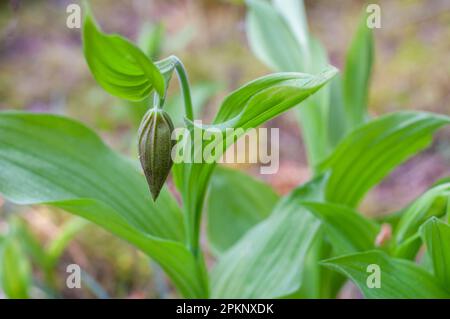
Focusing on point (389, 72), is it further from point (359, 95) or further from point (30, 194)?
point (30, 194)

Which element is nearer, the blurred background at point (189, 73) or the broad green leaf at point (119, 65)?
the broad green leaf at point (119, 65)

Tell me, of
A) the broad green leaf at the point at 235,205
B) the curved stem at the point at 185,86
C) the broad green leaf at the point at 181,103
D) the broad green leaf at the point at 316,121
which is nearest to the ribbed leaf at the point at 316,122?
the broad green leaf at the point at 316,121

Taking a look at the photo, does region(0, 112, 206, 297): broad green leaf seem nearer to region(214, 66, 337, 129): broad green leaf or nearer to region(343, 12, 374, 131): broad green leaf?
region(214, 66, 337, 129): broad green leaf

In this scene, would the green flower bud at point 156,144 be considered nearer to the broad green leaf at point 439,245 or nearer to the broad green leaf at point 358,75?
the broad green leaf at point 439,245

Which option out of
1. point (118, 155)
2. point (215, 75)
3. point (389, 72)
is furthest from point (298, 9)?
point (215, 75)

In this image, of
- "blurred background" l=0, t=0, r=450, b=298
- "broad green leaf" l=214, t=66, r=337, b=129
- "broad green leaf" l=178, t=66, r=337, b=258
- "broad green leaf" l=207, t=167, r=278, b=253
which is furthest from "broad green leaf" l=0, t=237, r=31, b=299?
"broad green leaf" l=214, t=66, r=337, b=129

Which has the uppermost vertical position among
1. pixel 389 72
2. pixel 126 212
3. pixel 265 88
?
pixel 389 72
